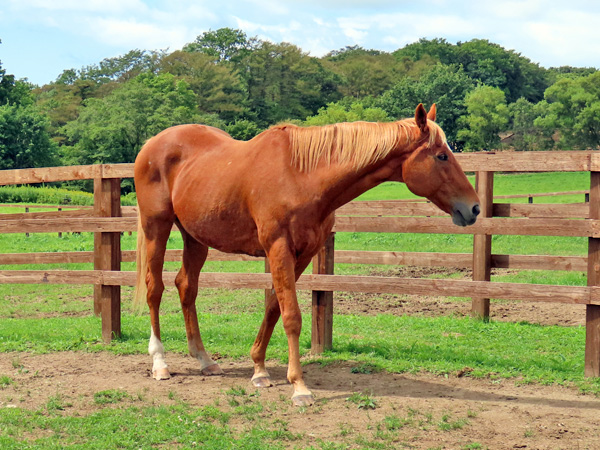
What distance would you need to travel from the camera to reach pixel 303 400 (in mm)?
4547

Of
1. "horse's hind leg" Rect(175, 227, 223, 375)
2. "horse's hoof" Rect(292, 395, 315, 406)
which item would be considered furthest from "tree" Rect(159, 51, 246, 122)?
"horse's hoof" Rect(292, 395, 315, 406)

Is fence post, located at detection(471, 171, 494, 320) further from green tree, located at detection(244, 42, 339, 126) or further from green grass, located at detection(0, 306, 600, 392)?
green tree, located at detection(244, 42, 339, 126)

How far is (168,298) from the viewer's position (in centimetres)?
981

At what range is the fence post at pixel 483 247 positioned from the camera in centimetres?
701

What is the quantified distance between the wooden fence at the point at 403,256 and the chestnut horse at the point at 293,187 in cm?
92

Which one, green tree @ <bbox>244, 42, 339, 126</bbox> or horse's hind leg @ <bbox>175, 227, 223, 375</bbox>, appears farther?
green tree @ <bbox>244, 42, 339, 126</bbox>

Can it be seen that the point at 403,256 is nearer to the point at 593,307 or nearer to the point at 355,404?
the point at 593,307

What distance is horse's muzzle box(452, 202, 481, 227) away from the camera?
460 centimetres

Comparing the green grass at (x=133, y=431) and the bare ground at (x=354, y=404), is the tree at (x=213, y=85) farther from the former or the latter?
the green grass at (x=133, y=431)

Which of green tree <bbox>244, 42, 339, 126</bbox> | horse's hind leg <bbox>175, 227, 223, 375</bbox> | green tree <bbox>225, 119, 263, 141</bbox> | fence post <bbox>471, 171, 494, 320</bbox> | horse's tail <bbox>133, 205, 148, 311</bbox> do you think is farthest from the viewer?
green tree <bbox>244, 42, 339, 126</bbox>

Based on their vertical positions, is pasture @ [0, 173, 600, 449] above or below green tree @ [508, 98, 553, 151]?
below

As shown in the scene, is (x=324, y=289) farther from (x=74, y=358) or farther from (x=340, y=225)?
(x=74, y=358)

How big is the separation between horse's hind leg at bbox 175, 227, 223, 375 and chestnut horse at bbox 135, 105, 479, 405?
56 millimetres

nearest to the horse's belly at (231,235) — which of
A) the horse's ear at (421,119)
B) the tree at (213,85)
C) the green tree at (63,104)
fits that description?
the horse's ear at (421,119)
